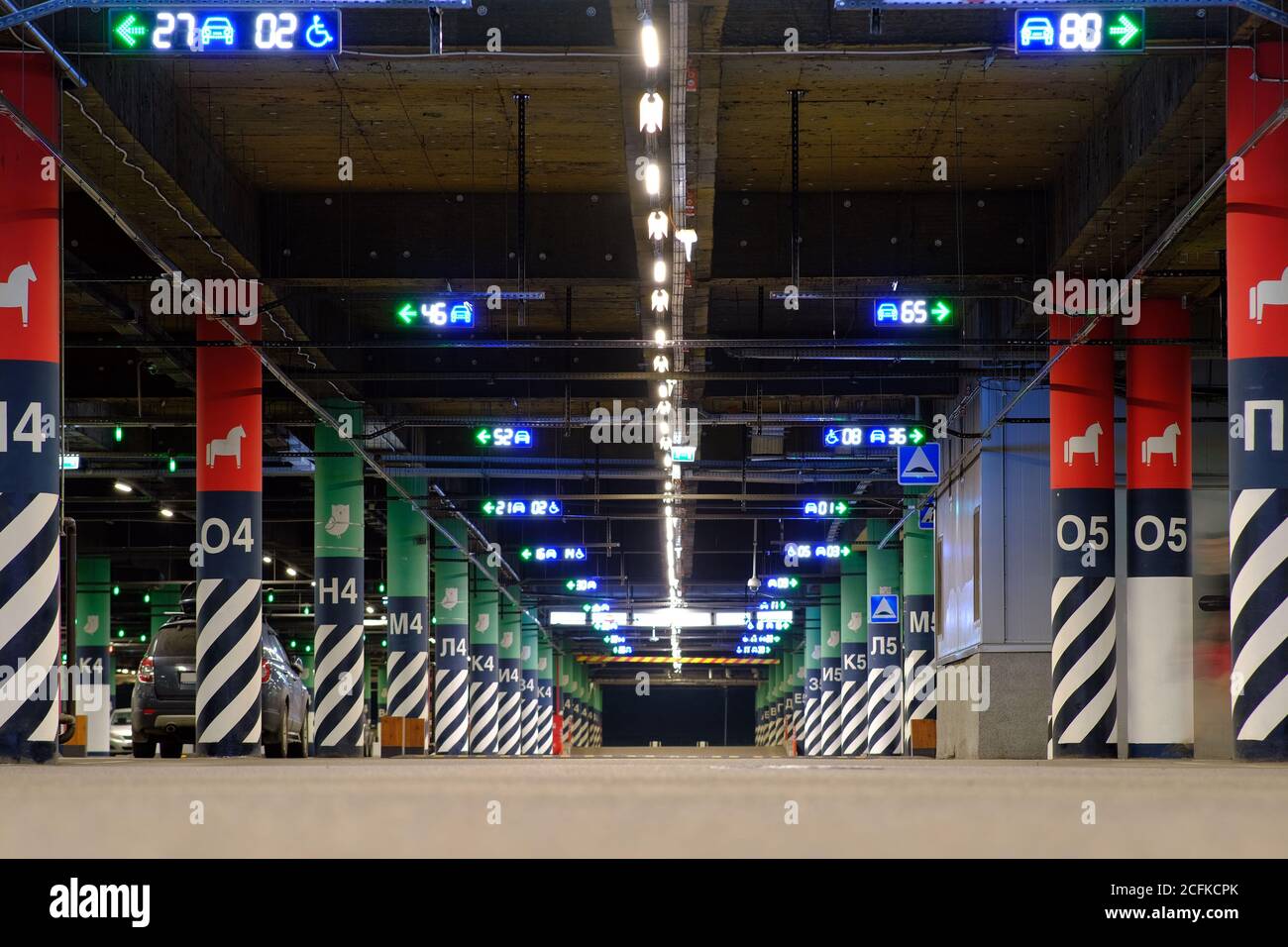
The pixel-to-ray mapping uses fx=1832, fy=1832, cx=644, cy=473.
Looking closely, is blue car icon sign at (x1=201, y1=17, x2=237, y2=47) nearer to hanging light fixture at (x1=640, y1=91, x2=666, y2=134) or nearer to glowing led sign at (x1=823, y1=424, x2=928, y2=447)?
hanging light fixture at (x1=640, y1=91, x2=666, y2=134)

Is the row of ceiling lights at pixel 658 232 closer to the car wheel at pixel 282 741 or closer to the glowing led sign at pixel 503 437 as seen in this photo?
the glowing led sign at pixel 503 437

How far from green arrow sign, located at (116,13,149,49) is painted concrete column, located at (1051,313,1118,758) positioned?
12.8 m

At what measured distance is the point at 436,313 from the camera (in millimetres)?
19828

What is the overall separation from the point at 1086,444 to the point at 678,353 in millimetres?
6767

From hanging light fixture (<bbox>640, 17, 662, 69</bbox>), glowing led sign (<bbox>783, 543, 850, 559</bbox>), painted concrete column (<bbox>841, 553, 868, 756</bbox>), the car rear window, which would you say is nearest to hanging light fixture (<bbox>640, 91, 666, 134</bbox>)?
hanging light fixture (<bbox>640, 17, 662, 69</bbox>)

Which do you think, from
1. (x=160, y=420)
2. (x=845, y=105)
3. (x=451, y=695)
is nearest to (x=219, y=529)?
(x=160, y=420)

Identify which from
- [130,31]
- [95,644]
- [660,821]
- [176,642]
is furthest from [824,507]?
[660,821]

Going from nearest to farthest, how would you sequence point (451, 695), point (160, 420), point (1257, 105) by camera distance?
point (1257, 105) → point (160, 420) → point (451, 695)

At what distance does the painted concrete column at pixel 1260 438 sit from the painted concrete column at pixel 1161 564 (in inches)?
251

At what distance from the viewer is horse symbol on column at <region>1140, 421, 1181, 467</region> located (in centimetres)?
2138

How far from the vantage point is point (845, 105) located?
20.3m

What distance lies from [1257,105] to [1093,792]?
9.47 metres

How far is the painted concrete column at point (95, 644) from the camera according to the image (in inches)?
1807
